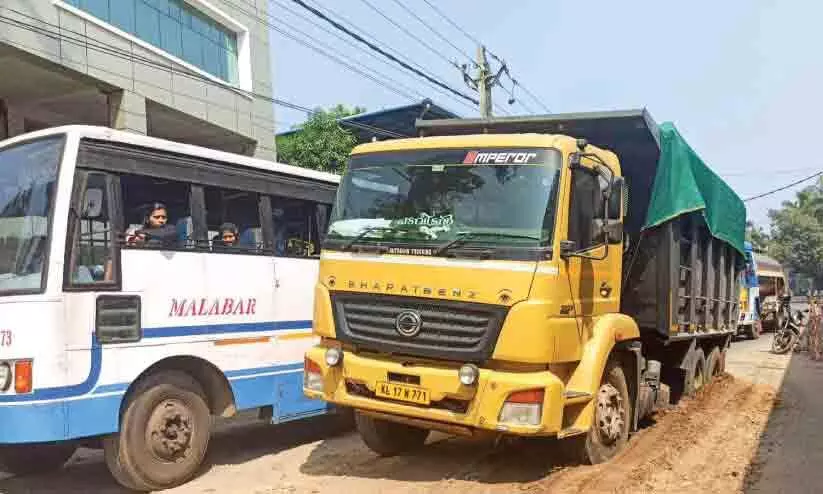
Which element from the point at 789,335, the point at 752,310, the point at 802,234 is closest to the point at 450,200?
the point at 789,335

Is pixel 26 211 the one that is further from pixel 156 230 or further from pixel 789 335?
pixel 789 335

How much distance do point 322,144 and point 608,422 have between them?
1386 centimetres

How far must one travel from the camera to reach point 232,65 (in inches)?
702

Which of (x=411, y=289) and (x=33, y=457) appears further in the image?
(x=33, y=457)

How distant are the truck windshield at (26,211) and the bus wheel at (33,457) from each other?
1.78 m

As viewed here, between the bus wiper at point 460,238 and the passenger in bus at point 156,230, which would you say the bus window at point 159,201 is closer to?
the passenger in bus at point 156,230

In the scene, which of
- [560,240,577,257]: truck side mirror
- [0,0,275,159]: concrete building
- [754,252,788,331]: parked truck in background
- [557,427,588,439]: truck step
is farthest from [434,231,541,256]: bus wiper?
[754,252,788,331]: parked truck in background

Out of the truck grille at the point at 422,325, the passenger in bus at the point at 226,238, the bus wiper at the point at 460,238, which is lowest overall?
the truck grille at the point at 422,325

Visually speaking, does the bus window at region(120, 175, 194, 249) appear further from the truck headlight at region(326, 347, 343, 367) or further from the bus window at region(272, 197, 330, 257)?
the truck headlight at region(326, 347, 343, 367)

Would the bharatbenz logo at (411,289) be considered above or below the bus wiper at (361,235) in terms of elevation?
below

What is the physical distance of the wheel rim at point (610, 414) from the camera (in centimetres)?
573

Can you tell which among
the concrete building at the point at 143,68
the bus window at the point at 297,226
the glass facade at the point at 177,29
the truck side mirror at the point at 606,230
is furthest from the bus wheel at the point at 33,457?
the glass facade at the point at 177,29

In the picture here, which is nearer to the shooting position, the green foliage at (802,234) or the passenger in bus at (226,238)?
the passenger in bus at (226,238)

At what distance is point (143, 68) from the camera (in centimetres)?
1441
